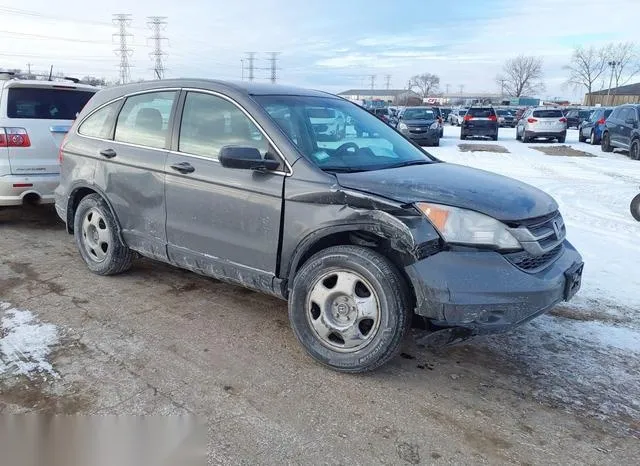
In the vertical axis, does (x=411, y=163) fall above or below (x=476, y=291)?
above

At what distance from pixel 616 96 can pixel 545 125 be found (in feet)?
221

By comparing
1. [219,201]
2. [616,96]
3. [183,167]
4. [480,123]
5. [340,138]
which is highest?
[616,96]

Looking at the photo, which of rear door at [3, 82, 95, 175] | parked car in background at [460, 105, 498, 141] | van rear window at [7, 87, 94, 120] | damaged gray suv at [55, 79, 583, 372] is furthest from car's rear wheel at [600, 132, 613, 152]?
rear door at [3, 82, 95, 175]

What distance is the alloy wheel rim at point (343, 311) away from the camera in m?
3.33

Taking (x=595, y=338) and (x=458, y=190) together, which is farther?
(x=595, y=338)

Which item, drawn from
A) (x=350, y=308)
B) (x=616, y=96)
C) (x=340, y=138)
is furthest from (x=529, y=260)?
(x=616, y=96)

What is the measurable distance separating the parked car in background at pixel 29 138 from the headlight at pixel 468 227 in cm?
518

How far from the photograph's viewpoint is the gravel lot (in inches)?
109

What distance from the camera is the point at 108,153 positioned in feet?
15.9

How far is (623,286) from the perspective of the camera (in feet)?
16.9

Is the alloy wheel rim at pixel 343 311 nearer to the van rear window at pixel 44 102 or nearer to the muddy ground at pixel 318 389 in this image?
the muddy ground at pixel 318 389

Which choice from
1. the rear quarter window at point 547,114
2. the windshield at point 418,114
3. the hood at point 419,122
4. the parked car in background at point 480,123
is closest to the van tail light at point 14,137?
the hood at point 419,122

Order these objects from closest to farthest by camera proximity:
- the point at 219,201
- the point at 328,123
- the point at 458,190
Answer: the point at 458,190
the point at 219,201
the point at 328,123

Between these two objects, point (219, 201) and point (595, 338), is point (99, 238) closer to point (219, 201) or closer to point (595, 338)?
point (219, 201)
